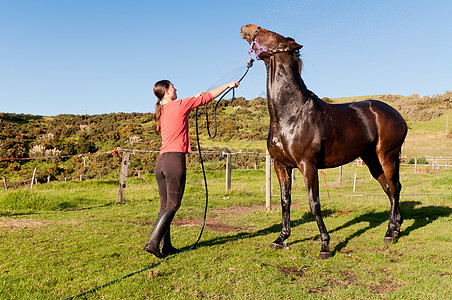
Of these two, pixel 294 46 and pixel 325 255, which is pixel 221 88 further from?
pixel 325 255

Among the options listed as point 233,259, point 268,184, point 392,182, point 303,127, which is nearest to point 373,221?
point 392,182

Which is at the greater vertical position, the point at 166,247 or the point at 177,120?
the point at 177,120

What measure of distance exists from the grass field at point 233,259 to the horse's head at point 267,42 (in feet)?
8.90

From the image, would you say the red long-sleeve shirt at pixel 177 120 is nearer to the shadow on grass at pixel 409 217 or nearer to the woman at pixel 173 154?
the woman at pixel 173 154

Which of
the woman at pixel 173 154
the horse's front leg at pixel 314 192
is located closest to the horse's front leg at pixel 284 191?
the horse's front leg at pixel 314 192

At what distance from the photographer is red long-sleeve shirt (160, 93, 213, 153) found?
3996mm

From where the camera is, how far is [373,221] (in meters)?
6.59

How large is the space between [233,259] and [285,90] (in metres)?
2.32

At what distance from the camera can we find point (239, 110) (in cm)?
4578

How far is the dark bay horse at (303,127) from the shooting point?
427cm

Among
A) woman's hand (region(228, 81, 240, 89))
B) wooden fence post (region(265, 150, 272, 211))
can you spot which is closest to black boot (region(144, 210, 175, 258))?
woman's hand (region(228, 81, 240, 89))

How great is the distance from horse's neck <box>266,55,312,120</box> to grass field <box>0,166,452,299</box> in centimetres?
192

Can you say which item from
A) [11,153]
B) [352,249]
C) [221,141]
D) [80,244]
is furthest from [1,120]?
[352,249]

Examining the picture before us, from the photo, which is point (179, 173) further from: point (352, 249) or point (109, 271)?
point (352, 249)
